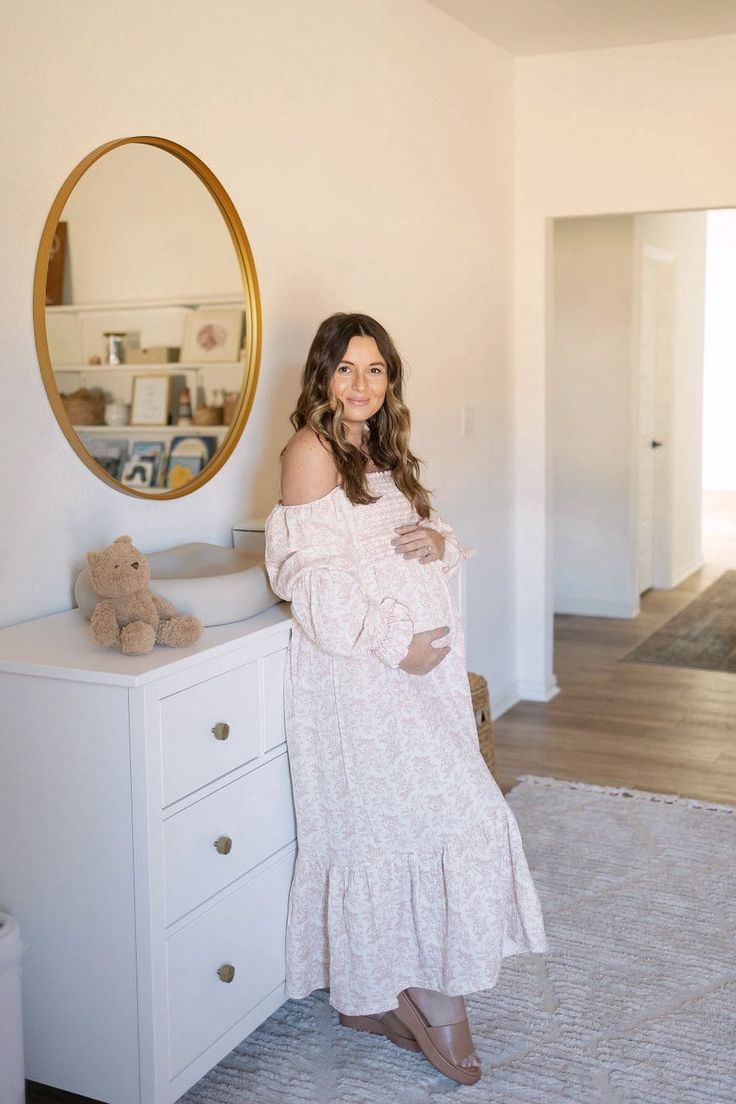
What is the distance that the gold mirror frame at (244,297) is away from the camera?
87.7 inches

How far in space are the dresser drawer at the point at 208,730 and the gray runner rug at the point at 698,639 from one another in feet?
12.0

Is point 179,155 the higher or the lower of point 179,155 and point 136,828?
the higher

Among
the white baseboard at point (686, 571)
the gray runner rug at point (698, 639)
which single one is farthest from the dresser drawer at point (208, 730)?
the white baseboard at point (686, 571)

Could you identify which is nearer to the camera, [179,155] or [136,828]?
[136,828]

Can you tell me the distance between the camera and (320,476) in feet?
7.39

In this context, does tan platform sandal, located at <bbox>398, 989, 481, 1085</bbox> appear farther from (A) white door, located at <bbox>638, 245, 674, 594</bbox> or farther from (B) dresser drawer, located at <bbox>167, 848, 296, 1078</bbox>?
(A) white door, located at <bbox>638, 245, 674, 594</bbox>

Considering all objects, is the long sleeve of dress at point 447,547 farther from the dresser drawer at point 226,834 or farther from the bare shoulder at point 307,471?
the dresser drawer at point 226,834

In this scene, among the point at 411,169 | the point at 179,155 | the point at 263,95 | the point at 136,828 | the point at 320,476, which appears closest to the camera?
the point at 136,828

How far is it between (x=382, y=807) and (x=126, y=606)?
63 cm

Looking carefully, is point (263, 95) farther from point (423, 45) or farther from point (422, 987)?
point (422, 987)

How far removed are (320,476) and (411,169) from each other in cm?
188

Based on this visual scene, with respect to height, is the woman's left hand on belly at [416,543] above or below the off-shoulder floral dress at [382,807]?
above

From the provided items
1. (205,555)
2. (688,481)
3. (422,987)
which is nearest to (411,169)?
(205,555)

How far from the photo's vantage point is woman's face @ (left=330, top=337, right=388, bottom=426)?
233 centimetres
